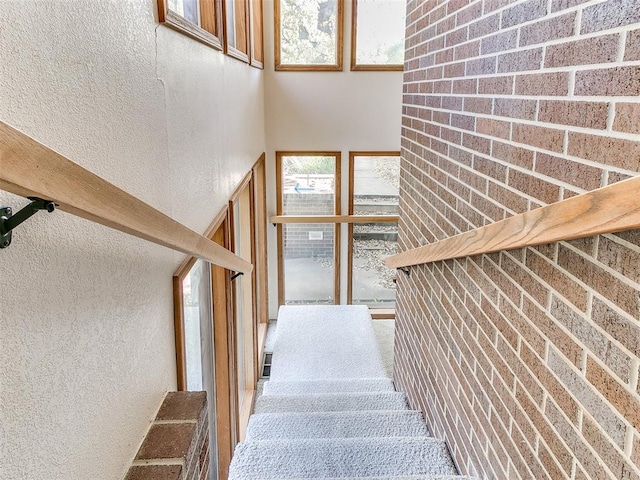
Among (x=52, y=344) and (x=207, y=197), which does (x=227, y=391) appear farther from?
(x=52, y=344)

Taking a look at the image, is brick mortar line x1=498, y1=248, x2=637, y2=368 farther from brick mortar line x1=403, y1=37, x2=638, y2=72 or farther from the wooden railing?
the wooden railing

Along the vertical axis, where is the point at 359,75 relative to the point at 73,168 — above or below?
above

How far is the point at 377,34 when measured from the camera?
18.1ft

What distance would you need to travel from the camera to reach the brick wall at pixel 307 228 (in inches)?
237

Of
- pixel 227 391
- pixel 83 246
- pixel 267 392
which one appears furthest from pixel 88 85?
pixel 267 392

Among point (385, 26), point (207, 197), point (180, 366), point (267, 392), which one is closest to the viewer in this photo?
point (180, 366)

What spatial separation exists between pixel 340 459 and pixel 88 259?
1.52 m

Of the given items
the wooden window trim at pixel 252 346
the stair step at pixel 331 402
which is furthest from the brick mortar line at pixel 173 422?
the wooden window trim at pixel 252 346

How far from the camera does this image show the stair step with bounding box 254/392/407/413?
115 inches

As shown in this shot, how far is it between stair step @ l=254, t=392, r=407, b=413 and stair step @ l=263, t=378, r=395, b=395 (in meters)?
0.42

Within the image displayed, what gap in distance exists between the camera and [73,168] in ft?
2.38

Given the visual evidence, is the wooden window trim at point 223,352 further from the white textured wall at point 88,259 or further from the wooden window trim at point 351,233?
the wooden window trim at point 351,233

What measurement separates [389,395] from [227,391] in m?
0.89

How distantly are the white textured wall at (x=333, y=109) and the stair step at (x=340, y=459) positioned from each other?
395cm
